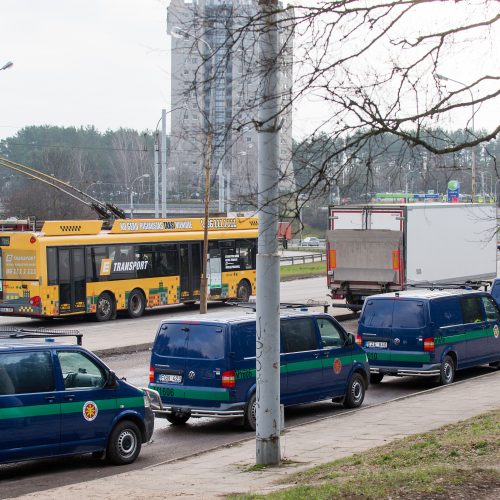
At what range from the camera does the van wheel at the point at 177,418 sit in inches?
626

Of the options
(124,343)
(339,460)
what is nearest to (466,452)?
(339,460)

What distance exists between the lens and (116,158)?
466 ft

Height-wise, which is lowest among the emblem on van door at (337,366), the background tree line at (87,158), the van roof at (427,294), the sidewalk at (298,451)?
the sidewalk at (298,451)

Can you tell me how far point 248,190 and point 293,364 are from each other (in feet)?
22.4

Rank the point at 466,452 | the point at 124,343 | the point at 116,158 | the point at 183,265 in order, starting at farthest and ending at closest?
the point at 116,158 → the point at 183,265 → the point at 124,343 → the point at 466,452

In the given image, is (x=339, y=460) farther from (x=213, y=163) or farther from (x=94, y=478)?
(x=213, y=163)

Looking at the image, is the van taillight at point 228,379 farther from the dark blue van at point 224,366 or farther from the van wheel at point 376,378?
the van wheel at point 376,378

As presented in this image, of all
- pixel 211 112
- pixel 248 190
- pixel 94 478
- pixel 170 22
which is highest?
pixel 170 22

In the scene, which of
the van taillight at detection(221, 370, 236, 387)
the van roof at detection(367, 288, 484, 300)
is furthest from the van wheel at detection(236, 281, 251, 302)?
the van taillight at detection(221, 370, 236, 387)

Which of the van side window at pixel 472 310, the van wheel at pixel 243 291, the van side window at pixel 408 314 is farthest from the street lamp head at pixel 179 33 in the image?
the van wheel at pixel 243 291

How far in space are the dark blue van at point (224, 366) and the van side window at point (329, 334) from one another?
115 mm

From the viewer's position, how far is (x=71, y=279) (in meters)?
31.0

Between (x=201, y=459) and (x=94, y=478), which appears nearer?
(x=94, y=478)

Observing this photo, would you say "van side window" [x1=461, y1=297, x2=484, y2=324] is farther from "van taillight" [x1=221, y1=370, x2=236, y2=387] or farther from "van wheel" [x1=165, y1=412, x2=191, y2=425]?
"van taillight" [x1=221, y1=370, x2=236, y2=387]
